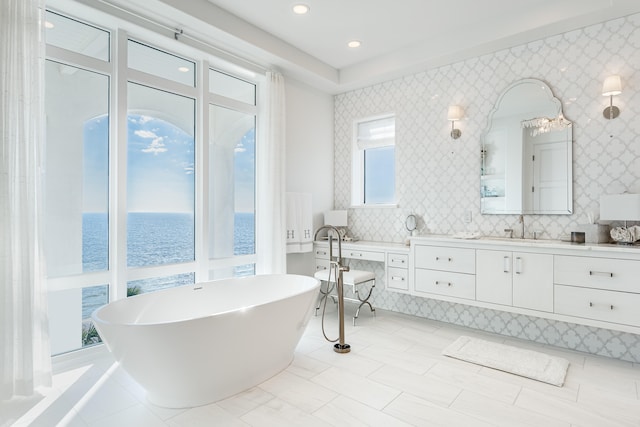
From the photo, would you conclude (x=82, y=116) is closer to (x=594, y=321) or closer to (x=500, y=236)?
(x=500, y=236)

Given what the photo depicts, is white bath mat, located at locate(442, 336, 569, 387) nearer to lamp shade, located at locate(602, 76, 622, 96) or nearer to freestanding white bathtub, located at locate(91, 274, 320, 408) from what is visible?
freestanding white bathtub, located at locate(91, 274, 320, 408)

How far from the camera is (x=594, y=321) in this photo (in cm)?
279

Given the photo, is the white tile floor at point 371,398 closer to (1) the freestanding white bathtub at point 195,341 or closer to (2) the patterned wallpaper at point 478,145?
(1) the freestanding white bathtub at point 195,341

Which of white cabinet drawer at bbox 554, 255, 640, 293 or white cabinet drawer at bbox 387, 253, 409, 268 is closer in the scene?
white cabinet drawer at bbox 554, 255, 640, 293

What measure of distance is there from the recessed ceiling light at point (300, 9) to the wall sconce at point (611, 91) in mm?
2647

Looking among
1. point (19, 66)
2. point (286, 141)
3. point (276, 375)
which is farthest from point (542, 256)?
point (19, 66)

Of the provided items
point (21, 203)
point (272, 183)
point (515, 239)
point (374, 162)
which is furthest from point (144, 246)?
point (515, 239)

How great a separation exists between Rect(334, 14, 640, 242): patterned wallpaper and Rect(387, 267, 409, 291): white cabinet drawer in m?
0.59

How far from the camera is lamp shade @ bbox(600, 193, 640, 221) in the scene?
278 cm

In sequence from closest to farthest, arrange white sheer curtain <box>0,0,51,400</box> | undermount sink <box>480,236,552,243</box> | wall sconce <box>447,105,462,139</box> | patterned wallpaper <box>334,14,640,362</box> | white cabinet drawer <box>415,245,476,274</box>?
white sheer curtain <box>0,0,51,400</box> → patterned wallpaper <box>334,14,640,362</box> → undermount sink <box>480,236,552,243</box> → white cabinet drawer <box>415,245,476,274</box> → wall sconce <box>447,105,462,139</box>

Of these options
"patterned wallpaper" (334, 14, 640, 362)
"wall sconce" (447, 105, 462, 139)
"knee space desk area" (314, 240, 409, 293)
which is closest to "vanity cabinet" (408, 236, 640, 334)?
"knee space desk area" (314, 240, 409, 293)

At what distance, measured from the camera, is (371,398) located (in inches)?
93.6

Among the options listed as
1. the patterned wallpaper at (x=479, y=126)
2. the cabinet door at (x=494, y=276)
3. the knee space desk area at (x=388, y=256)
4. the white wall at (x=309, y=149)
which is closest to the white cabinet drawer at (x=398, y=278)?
the knee space desk area at (x=388, y=256)

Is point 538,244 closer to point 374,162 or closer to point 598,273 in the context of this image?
→ point 598,273
